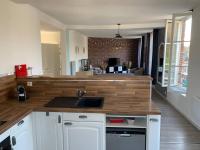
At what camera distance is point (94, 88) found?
2.66m

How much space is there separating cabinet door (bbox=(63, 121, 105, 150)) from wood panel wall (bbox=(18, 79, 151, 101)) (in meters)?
0.61

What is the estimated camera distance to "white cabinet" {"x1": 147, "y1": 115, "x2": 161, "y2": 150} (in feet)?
6.71

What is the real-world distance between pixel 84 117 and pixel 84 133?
0.20 metres

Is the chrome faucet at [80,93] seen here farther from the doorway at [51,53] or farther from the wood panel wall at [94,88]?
the doorway at [51,53]

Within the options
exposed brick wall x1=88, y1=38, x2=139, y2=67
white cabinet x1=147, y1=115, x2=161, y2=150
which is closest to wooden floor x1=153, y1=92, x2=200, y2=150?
white cabinet x1=147, y1=115, x2=161, y2=150

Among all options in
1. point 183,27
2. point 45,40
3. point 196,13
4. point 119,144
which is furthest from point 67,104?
point 45,40

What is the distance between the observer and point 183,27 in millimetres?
4570

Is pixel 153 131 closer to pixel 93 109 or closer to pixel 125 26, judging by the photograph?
pixel 93 109

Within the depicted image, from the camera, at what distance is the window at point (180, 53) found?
445 cm

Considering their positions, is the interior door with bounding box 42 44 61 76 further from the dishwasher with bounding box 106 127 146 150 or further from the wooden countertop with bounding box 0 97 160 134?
the dishwasher with bounding box 106 127 146 150

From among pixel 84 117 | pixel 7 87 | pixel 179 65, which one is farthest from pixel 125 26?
pixel 84 117

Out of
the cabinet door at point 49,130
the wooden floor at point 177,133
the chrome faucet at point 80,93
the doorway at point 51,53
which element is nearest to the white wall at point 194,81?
the wooden floor at point 177,133

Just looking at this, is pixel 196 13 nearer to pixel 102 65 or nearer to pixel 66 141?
pixel 66 141

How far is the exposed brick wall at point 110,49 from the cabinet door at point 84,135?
960cm
